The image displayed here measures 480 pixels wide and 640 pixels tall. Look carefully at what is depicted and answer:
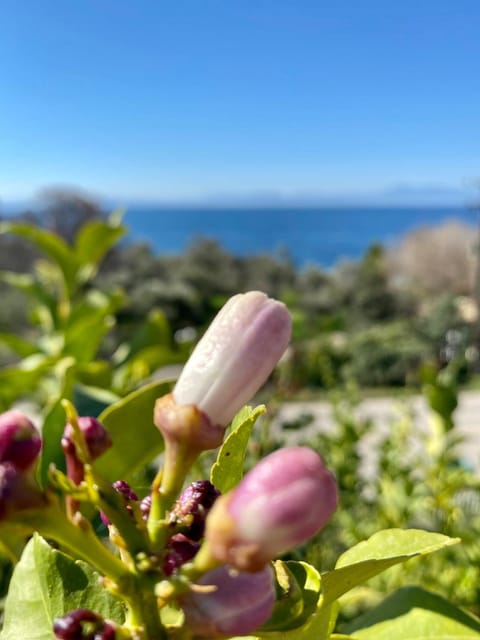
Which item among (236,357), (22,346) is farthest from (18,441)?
(22,346)

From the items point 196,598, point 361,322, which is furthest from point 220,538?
point 361,322

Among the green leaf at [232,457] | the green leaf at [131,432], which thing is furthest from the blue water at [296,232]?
the green leaf at [232,457]

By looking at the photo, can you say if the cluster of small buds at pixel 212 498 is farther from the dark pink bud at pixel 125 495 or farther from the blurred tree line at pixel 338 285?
the blurred tree line at pixel 338 285

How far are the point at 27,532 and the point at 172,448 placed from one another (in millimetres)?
96

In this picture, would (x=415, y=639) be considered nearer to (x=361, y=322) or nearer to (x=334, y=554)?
(x=334, y=554)

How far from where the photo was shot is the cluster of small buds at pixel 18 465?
0.34m

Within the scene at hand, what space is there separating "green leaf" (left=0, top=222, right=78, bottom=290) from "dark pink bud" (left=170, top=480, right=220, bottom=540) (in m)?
1.22

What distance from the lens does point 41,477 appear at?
0.66 meters

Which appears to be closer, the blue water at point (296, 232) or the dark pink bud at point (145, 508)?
the dark pink bud at point (145, 508)

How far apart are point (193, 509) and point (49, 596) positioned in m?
0.13

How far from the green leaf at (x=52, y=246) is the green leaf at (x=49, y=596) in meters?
1.15

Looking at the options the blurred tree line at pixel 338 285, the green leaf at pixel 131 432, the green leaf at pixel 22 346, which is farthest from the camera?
the blurred tree line at pixel 338 285

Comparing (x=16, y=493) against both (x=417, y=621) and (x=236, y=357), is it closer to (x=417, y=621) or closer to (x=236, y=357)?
(x=236, y=357)

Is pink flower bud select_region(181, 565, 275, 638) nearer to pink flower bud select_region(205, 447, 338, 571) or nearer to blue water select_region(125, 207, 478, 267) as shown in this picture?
pink flower bud select_region(205, 447, 338, 571)
